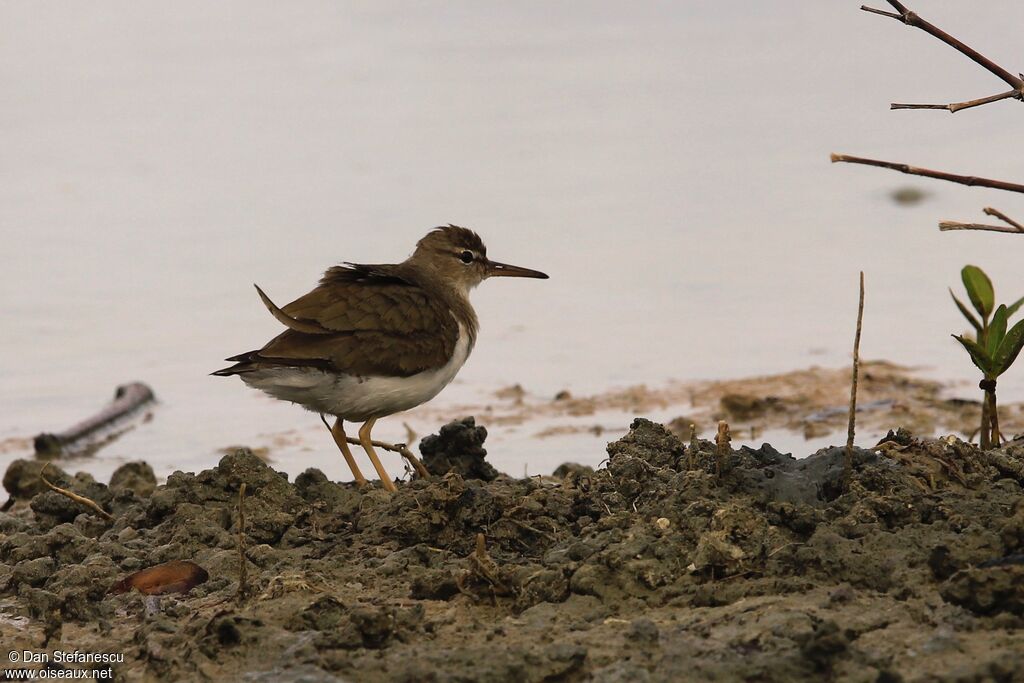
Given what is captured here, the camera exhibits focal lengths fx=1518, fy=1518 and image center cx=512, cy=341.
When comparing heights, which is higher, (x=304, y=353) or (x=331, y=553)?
(x=304, y=353)

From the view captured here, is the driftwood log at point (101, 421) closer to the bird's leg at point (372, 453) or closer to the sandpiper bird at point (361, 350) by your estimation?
the sandpiper bird at point (361, 350)

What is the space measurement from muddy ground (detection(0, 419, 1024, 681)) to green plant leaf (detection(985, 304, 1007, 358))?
0.42 meters

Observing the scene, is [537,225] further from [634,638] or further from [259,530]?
[634,638]

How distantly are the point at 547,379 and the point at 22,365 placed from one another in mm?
3559

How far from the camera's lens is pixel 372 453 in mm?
7344

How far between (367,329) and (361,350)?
0.43 feet

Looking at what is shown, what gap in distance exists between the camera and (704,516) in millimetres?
5090

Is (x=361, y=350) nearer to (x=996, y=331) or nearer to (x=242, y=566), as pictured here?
(x=242, y=566)

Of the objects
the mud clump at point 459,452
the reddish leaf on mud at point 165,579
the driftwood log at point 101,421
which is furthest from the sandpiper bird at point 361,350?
the driftwood log at point 101,421

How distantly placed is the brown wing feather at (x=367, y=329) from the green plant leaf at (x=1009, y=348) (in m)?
2.72

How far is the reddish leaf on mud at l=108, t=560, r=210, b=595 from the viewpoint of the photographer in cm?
566

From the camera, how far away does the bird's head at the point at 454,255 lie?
8.92m

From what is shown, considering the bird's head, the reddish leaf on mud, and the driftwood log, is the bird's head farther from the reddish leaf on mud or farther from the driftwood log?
the reddish leaf on mud

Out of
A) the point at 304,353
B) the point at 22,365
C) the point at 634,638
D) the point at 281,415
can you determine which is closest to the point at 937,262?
the point at 281,415
